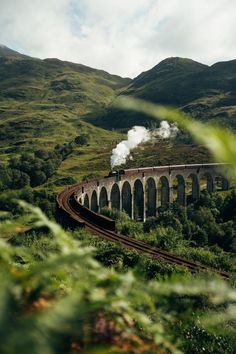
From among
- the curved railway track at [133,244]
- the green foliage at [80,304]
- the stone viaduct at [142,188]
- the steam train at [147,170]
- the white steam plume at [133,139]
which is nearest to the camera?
the green foliage at [80,304]

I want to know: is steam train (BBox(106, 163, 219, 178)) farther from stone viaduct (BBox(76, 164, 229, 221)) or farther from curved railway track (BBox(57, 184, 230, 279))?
curved railway track (BBox(57, 184, 230, 279))

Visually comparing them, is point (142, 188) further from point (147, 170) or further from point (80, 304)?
point (80, 304)

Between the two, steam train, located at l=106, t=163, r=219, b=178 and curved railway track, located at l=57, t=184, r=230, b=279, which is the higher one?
steam train, located at l=106, t=163, r=219, b=178

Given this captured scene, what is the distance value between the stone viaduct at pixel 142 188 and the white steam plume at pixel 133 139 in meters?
20.9

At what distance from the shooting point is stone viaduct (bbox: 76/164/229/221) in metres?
75.7

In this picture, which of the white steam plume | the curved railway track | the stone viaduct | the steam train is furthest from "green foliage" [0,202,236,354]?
the white steam plume

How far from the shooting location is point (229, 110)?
196000 mm

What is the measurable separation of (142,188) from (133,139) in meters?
58.6

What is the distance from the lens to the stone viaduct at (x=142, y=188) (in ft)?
248

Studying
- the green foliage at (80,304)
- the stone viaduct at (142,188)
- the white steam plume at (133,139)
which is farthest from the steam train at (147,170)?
the green foliage at (80,304)

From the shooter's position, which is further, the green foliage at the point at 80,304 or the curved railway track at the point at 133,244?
the curved railway track at the point at 133,244

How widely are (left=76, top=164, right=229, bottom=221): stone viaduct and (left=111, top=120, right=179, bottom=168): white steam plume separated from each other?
68.7 feet

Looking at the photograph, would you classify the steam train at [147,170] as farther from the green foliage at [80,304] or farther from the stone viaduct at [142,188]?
the green foliage at [80,304]

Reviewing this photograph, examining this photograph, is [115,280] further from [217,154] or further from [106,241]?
[106,241]
